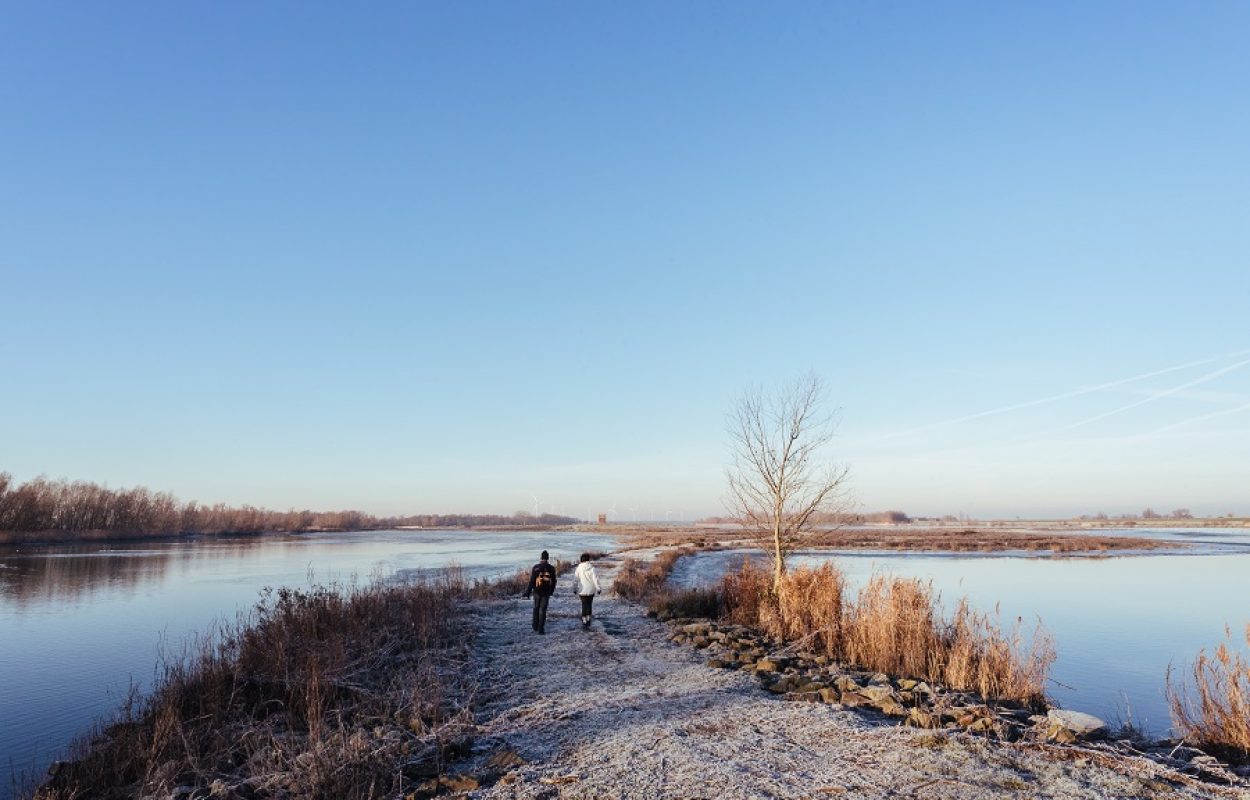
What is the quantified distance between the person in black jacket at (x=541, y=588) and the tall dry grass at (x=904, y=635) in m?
4.17

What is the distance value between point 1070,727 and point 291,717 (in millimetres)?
9306

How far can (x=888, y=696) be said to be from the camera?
8.66m

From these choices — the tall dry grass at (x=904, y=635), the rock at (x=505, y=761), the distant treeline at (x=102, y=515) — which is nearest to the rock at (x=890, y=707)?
the tall dry grass at (x=904, y=635)

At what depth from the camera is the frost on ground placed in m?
6.06

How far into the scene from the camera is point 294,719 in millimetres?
9109

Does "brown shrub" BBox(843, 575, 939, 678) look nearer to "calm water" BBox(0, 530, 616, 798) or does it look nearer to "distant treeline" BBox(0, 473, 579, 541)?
"calm water" BBox(0, 530, 616, 798)

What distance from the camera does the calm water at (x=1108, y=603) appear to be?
1215cm

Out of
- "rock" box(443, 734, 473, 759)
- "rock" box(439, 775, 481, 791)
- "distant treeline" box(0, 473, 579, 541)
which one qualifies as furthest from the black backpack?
"distant treeline" box(0, 473, 579, 541)

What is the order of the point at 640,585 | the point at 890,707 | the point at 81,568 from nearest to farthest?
the point at 890,707 → the point at 640,585 → the point at 81,568

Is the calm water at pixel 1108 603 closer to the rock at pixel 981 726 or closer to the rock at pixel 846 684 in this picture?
the rock at pixel 981 726

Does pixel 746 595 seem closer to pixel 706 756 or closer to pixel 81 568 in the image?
pixel 706 756

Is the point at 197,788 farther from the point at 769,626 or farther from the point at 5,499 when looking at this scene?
the point at 5,499

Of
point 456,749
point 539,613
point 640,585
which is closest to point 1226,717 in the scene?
point 456,749

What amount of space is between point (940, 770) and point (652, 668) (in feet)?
16.9
